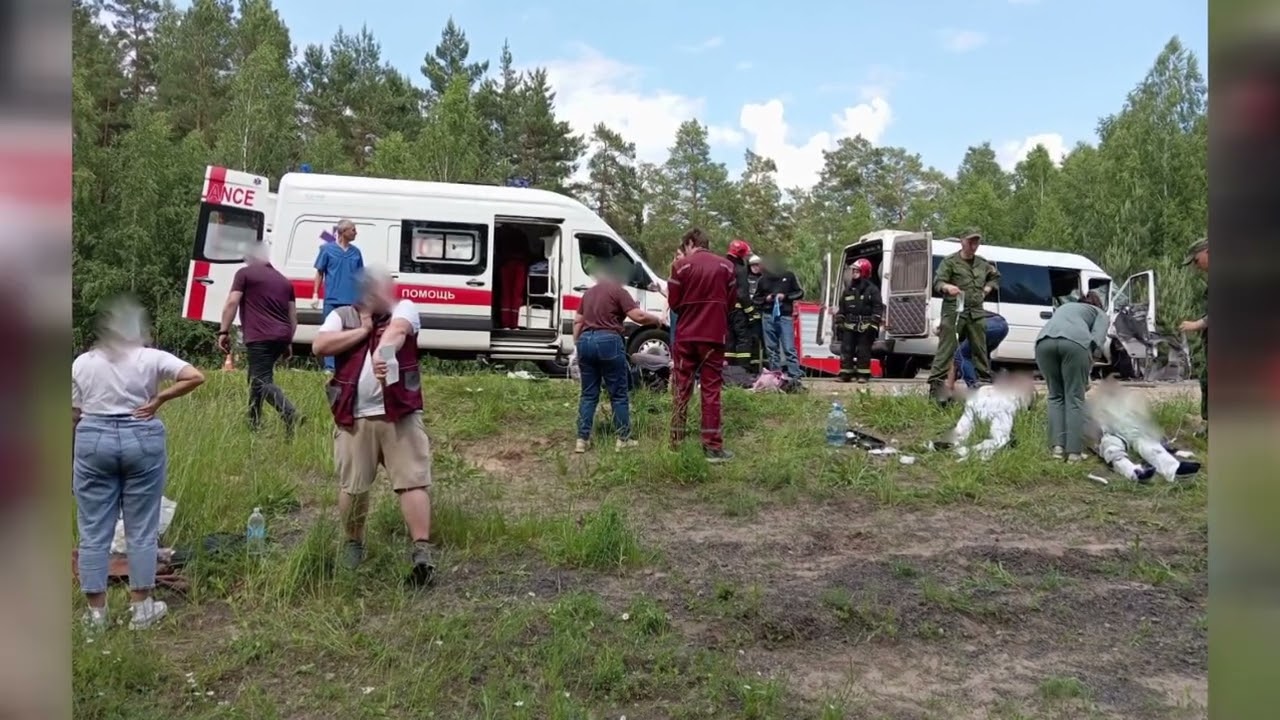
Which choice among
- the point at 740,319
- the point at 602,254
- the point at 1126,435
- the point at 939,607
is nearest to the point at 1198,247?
the point at 939,607

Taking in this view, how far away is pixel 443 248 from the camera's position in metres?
11.3

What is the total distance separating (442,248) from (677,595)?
813cm

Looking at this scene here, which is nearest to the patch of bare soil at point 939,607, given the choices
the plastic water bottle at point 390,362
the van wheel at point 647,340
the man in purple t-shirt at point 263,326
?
the plastic water bottle at point 390,362

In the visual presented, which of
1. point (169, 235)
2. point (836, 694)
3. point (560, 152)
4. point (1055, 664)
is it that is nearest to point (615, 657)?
point (836, 694)

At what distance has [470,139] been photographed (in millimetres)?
26469

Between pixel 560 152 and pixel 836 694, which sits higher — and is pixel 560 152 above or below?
above

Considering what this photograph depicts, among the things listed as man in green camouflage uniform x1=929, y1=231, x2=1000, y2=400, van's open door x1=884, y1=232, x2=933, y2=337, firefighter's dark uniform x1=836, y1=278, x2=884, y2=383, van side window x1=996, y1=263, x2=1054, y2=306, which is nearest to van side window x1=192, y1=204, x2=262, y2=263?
firefighter's dark uniform x1=836, y1=278, x2=884, y2=383

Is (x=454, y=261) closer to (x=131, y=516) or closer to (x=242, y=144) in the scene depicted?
(x=131, y=516)

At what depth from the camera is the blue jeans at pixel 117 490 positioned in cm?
366

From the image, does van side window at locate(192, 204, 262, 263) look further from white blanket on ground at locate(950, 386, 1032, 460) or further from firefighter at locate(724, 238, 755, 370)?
white blanket on ground at locate(950, 386, 1032, 460)

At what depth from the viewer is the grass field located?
10.6 ft

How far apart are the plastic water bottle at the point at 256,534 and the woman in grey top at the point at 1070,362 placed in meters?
6.39

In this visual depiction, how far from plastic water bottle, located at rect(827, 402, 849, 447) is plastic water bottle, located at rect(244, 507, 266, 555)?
4797mm
